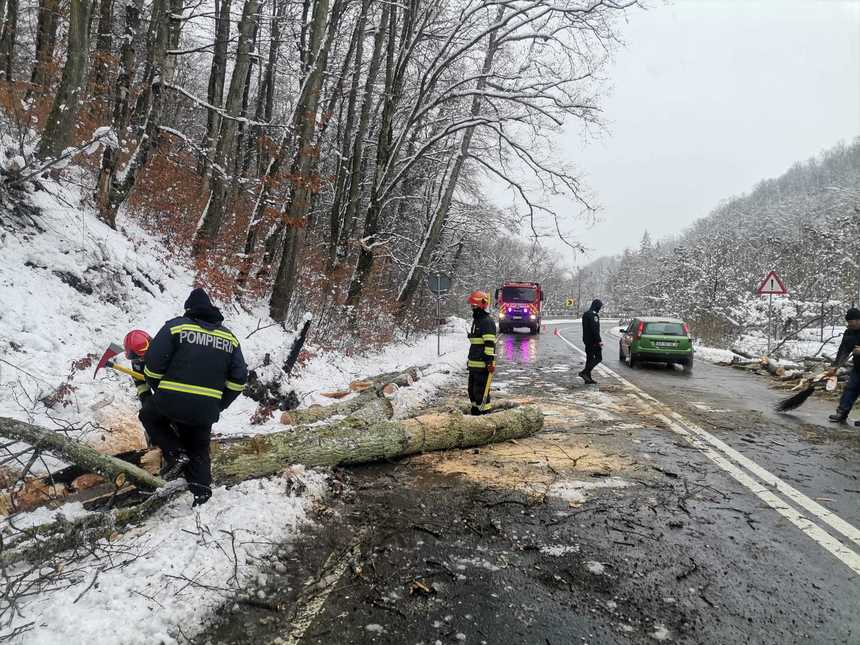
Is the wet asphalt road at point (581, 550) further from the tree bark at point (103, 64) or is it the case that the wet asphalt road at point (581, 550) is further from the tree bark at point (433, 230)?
the tree bark at point (433, 230)

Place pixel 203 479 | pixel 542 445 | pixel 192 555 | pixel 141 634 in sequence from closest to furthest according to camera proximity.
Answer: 1. pixel 141 634
2. pixel 192 555
3. pixel 203 479
4. pixel 542 445

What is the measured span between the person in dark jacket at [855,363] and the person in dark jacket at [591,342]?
415 cm

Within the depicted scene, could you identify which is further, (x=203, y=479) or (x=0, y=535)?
(x=203, y=479)

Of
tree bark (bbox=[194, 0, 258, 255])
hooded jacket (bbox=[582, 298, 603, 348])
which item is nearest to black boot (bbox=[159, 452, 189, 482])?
tree bark (bbox=[194, 0, 258, 255])

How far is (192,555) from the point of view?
3076mm

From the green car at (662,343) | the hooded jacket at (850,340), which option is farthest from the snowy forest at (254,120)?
the hooded jacket at (850,340)

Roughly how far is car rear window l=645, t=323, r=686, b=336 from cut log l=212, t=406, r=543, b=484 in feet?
28.5

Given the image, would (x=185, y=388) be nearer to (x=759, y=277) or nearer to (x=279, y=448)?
(x=279, y=448)

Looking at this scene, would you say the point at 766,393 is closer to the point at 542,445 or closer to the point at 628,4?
the point at 542,445

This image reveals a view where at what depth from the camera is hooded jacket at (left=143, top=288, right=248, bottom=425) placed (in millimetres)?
3789

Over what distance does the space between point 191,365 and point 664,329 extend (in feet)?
43.5

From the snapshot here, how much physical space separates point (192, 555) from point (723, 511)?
4086mm

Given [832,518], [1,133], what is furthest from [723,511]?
[1,133]

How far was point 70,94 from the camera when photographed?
7.42m
